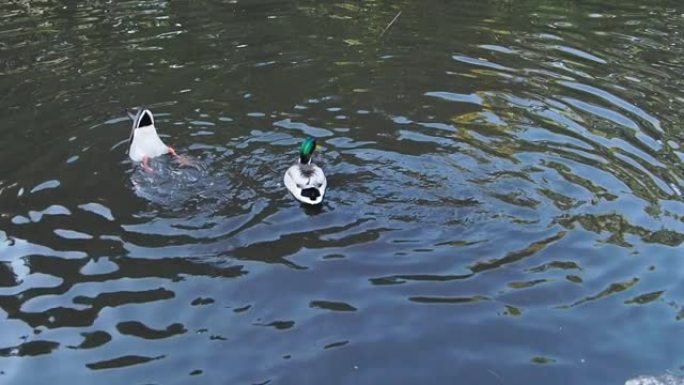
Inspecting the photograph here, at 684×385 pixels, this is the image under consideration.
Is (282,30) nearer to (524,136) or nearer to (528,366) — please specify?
(524,136)

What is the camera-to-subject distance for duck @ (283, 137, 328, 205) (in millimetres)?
9305

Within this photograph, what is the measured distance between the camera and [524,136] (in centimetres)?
1148

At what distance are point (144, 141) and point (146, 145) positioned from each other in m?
0.06

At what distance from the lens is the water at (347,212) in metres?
7.54

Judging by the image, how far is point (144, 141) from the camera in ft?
35.6

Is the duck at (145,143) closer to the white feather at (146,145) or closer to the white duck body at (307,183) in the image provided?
the white feather at (146,145)

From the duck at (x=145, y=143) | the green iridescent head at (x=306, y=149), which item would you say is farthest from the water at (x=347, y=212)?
the green iridescent head at (x=306, y=149)

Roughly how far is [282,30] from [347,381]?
10.0m

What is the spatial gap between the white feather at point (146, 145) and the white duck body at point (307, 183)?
2200 mm

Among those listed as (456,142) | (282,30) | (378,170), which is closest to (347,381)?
(378,170)

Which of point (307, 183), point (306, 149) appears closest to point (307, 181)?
point (307, 183)

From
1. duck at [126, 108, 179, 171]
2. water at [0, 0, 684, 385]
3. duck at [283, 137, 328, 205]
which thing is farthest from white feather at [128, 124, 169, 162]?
duck at [283, 137, 328, 205]

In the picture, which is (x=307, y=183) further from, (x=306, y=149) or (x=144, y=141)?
(x=144, y=141)

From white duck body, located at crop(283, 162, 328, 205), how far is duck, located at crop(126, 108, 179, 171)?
86.6 inches
